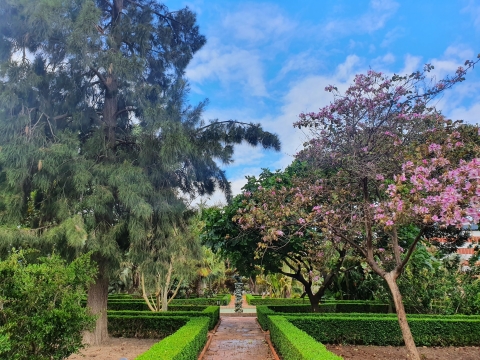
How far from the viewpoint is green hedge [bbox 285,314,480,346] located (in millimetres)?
8164

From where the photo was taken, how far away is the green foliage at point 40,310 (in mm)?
Answer: 3793

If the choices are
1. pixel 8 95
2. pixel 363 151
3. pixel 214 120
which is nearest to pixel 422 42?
pixel 363 151

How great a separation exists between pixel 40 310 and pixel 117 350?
403cm

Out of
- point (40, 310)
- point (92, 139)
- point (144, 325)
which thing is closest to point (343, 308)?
point (144, 325)

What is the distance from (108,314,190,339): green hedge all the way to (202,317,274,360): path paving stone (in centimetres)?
112

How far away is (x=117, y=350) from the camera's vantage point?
7.43m

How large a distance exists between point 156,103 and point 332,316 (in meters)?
6.30

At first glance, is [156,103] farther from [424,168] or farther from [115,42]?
[424,168]

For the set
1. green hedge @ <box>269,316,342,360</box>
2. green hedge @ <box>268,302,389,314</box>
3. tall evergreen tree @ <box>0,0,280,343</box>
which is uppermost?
tall evergreen tree @ <box>0,0,280,343</box>

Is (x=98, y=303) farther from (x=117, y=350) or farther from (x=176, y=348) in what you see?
(x=176, y=348)

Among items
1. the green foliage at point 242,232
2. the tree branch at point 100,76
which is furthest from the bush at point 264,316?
the tree branch at point 100,76

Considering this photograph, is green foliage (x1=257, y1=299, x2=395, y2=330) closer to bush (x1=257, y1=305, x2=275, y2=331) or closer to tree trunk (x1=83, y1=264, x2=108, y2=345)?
bush (x1=257, y1=305, x2=275, y2=331)

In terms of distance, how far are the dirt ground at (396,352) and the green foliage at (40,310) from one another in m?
5.06

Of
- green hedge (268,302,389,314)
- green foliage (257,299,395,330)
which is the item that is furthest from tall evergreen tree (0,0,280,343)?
green hedge (268,302,389,314)
